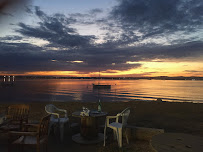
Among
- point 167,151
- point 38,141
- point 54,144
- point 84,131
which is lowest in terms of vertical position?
point 54,144

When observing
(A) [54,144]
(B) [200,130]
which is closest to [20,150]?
(A) [54,144]

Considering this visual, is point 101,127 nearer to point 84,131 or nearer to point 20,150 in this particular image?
point 84,131

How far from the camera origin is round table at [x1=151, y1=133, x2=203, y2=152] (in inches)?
102

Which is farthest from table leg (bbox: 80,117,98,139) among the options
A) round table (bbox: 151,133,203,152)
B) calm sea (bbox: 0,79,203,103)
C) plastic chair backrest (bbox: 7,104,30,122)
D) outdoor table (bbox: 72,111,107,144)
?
calm sea (bbox: 0,79,203,103)

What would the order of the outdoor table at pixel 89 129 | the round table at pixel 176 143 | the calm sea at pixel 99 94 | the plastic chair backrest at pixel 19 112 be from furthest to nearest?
the calm sea at pixel 99 94
the outdoor table at pixel 89 129
the plastic chair backrest at pixel 19 112
the round table at pixel 176 143

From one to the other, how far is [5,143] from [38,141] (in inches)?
95.0

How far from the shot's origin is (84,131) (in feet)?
17.6

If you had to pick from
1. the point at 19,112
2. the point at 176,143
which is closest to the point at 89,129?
the point at 19,112

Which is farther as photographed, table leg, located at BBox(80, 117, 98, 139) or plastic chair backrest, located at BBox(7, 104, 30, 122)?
table leg, located at BBox(80, 117, 98, 139)

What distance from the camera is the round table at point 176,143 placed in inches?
102

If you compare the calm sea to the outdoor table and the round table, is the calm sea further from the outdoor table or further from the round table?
the round table

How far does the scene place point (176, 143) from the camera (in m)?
2.82

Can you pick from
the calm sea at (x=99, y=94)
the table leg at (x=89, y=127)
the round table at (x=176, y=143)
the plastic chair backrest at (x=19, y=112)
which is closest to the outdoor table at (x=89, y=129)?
the table leg at (x=89, y=127)

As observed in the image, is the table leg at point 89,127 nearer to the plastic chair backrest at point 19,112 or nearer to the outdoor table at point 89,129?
the outdoor table at point 89,129
